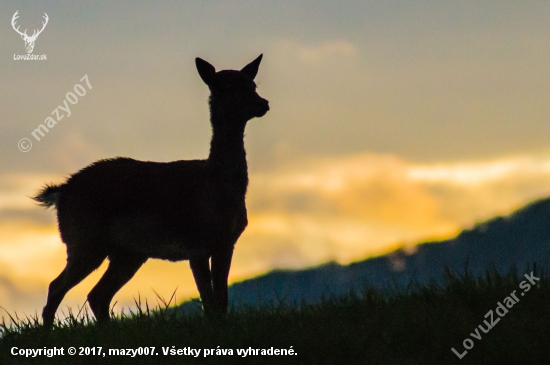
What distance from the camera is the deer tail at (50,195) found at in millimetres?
8297

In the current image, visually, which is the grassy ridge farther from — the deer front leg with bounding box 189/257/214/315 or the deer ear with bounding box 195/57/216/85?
the deer ear with bounding box 195/57/216/85

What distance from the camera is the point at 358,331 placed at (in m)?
5.66

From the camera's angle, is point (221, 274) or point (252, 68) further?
point (252, 68)

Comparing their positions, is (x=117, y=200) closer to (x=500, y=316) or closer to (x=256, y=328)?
(x=256, y=328)

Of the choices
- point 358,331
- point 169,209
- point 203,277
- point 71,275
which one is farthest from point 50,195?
point 358,331

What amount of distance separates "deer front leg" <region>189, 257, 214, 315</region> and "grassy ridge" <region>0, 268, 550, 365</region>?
2.45ft

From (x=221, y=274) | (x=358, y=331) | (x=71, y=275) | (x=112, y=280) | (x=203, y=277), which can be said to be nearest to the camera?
(x=358, y=331)

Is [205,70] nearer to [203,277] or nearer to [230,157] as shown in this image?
[230,157]

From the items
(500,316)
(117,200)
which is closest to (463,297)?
Answer: (500,316)

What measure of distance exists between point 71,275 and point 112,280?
50 cm

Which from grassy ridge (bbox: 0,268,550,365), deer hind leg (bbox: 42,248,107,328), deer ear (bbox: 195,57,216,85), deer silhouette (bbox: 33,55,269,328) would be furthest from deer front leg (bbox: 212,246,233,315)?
deer ear (bbox: 195,57,216,85)

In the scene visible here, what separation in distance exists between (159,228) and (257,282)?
1.39m

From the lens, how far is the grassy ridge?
5.30m

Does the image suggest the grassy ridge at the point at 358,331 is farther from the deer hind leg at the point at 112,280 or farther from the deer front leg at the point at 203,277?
the deer hind leg at the point at 112,280
